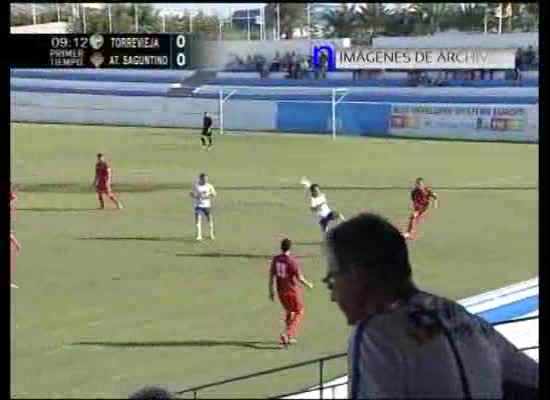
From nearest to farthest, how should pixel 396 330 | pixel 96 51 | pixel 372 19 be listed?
pixel 396 330 → pixel 96 51 → pixel 372 19

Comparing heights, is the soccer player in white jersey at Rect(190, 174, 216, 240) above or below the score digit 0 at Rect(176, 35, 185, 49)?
below

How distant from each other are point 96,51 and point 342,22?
32833mm

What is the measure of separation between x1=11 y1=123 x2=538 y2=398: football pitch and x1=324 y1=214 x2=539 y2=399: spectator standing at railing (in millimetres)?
612

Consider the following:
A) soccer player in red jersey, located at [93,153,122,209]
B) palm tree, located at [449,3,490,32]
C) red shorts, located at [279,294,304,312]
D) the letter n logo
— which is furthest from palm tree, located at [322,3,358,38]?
red shorts, located at [279,294,304,312]

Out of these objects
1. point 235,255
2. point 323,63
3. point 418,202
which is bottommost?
point 235,255

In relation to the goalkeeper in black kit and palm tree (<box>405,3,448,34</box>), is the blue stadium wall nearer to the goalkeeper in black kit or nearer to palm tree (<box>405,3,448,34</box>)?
the goalkeeper in black kit

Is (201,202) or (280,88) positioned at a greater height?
(280,88)

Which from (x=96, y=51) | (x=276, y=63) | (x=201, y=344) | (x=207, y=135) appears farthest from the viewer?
(x=276, y=63)

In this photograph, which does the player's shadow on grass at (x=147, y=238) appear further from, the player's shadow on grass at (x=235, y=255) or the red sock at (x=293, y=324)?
the red sock at (x=293, y=324)

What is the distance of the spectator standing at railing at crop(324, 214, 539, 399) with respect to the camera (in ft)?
4.43

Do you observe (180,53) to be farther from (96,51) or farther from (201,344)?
(201,344)

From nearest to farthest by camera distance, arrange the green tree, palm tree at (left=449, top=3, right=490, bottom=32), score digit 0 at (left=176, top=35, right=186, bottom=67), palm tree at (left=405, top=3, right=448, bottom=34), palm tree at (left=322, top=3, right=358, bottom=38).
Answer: score digit 0 at (left=176, top=35, right=186, bottom=67)
palm tree at (left=405, top=3, right=448, bottom=34)
palm tree at (left=449, top=3, right=490, bottom=32)
palm tree at (left=322, top=3, right=358, bottom=38)
the green tree

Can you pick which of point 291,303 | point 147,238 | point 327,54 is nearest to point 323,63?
point 327,54

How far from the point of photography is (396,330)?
1.37m
